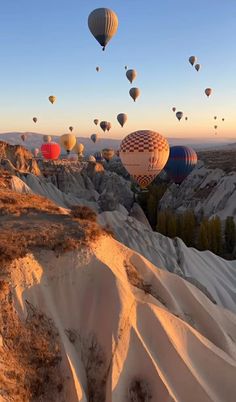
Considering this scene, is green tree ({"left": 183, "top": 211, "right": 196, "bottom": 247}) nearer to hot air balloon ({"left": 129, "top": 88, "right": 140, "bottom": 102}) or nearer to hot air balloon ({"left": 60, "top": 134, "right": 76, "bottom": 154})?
hot air balloon ({"left": 129, "top": 88, "right": 140, "bottom": 102})

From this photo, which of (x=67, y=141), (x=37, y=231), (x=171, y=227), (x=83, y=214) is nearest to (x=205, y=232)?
(x=171, y=227)

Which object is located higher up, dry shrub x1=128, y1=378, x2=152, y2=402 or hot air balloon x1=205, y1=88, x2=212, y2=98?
hot air balloon x1=205, y1=88, x2=212, y2=98

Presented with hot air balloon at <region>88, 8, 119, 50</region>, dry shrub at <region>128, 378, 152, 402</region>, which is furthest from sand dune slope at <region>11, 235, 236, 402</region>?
hot air balloon at <region>88, 8, 119, 50</region>

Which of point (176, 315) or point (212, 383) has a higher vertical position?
point (176, 315)

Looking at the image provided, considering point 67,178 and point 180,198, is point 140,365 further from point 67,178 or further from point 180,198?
point 67,178

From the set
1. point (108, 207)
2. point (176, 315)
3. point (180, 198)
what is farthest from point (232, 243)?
point (176, 315)

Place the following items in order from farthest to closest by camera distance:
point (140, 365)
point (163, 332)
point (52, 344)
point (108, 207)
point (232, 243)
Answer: point (108, 207) → point (232, 243) → point (163, 332) → point (140, 365) → point (52, 344)
